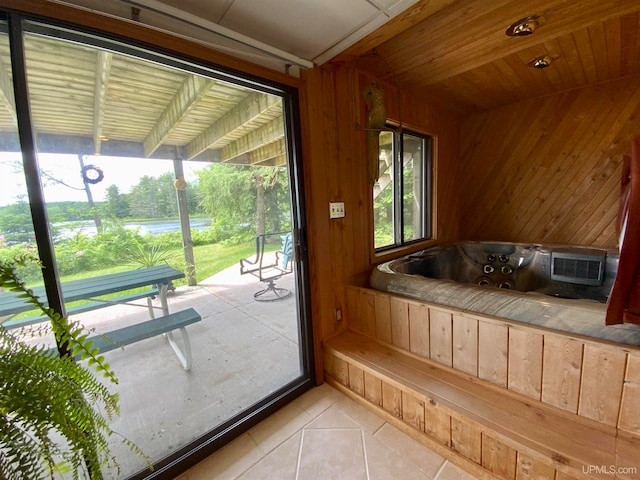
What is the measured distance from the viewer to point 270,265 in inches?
93.1

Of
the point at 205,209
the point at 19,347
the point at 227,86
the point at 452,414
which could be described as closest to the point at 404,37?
the point at 227,86

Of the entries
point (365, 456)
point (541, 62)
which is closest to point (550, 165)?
point (541, 62)

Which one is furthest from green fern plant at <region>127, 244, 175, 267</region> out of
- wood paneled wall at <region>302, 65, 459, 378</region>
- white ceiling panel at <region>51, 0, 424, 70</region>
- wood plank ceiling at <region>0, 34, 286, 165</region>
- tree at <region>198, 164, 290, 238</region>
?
white ceiling panel at <region>51, 0, 424, 70</region>

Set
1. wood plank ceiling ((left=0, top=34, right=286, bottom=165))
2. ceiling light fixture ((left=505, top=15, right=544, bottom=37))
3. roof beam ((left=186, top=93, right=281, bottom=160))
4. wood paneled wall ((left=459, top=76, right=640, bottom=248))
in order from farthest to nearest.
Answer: wood paneled wall ((left=459, top=76, right=640, bottom=248)) < roof beam ((left=186, top=93, right=281, bottom=160)) < ceiling light fixture ((left=505, top=15, right=544, bottom=37)) < wood plank ceiling ((left=0, top=34, right=286, bottom=165))

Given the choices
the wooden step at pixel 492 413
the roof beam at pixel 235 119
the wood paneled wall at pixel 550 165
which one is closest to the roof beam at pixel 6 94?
the roof beam at pixel 235 119

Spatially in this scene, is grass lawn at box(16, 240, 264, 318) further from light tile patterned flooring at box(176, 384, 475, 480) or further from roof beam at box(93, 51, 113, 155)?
light tile patterned flooring at box(176, 384, 475, 480)

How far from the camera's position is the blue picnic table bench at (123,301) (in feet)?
3.21

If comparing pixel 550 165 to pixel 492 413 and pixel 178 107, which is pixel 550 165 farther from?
pixel 178 107

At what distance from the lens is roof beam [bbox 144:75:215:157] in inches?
55.6

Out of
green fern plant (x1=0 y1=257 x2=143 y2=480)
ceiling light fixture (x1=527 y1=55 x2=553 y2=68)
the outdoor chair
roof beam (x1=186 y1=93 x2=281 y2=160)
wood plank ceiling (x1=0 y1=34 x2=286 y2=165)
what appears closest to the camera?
green fern plant (x1=0 y1=257 x2=143 y2=480)

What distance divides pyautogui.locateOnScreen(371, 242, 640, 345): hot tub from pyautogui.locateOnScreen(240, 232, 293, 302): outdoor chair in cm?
70

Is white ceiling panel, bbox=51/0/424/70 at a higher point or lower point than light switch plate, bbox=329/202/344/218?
higher

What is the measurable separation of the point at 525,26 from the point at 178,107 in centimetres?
199

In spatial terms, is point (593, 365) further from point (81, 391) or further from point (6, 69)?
point (6, 69)
